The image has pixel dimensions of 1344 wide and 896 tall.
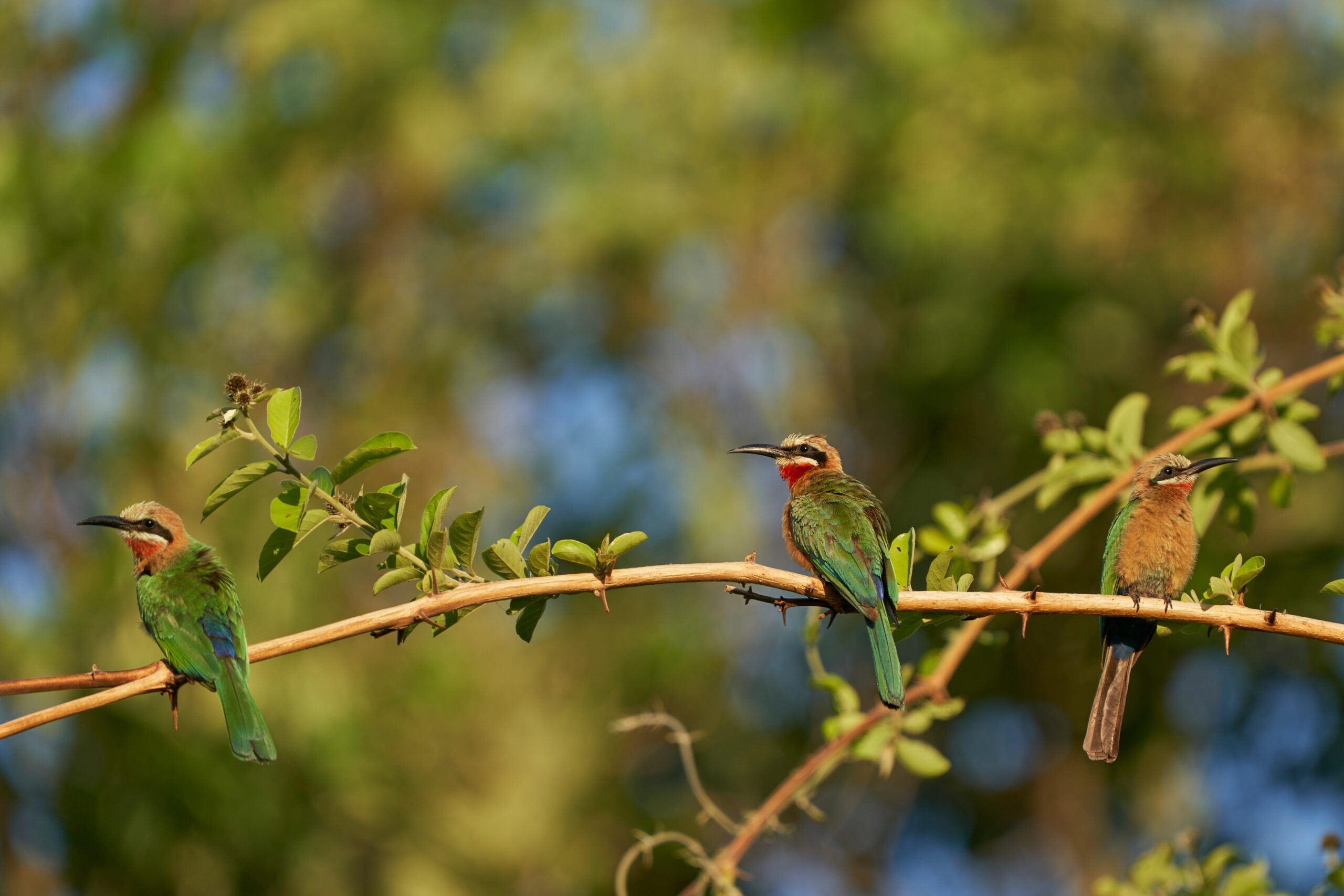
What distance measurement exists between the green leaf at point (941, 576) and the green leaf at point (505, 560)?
0.93m

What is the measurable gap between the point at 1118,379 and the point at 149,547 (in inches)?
295

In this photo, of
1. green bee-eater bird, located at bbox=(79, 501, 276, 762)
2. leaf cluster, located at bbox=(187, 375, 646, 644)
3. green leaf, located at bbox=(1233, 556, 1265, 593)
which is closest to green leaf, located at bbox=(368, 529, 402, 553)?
leaf cluster, located at bbox=(187, 375, 646, 644)

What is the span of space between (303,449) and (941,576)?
1.43 m

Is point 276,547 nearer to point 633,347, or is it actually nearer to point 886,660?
point 886,660

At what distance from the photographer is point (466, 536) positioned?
8.98 ft

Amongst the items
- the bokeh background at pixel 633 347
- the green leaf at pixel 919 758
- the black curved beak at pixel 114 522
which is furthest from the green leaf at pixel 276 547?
the bokeh background at pixel 633 347

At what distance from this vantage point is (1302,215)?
9.61m

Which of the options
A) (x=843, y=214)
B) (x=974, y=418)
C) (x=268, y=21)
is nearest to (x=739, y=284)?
(x=843, y=214)

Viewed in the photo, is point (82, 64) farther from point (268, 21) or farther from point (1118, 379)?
point (1118, 379)

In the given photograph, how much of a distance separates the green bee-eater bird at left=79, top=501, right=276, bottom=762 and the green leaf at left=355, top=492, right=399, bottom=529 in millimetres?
566

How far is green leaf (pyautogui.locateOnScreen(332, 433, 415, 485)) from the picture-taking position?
103 inches

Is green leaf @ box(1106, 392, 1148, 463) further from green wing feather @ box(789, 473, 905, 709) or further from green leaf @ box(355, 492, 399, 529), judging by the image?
green leaf @ box(355, 492, 399, 529)

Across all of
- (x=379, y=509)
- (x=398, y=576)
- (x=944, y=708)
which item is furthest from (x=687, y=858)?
(x=379, y=509)

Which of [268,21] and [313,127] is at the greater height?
[268,21]
